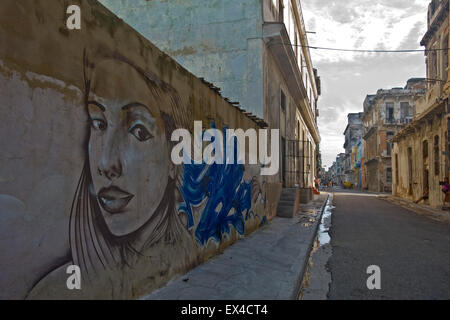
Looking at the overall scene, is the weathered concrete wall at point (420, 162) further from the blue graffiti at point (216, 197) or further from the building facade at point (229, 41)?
the blue graffiti at point (216, 197)

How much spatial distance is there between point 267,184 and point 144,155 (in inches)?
259

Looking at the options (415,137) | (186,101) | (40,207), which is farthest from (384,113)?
(40,207)

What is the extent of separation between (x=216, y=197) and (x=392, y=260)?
334 centimetres

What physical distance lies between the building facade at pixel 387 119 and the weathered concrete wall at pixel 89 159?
1378 inches

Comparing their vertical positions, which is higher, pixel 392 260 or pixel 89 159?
pixel 89 159

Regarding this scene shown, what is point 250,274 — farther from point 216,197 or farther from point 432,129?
point 432,129

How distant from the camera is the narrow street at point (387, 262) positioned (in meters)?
4.04

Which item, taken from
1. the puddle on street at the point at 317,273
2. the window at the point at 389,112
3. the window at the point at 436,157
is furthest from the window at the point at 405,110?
the puddle on street at the point at 317,273

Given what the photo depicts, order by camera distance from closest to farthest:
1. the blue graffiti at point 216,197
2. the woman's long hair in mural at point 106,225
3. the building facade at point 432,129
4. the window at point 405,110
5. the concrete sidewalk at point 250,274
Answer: the woman's long hair in mural at point 106,225 < the concrete sidewalk at point 250,274 < the blue graffiti at point 216,197 < the building facade at point 432,129 < the window at point 405,110

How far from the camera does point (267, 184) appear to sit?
958cm

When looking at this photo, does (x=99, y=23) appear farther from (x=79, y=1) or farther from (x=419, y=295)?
(x=419, y=295)

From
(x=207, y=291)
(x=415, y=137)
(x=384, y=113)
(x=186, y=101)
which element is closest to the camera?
(x=207, y=291)

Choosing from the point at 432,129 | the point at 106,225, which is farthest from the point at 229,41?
the point at 432,129

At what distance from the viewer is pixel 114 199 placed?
2.98 meters
